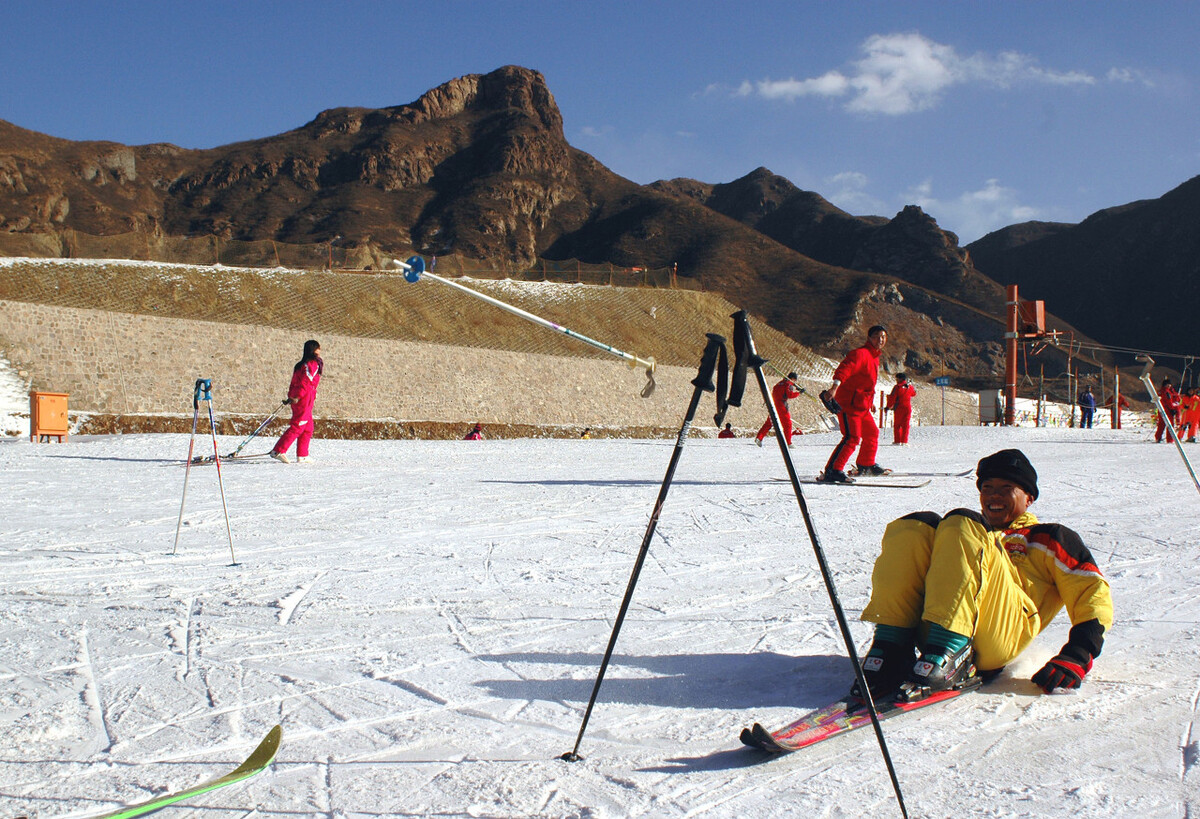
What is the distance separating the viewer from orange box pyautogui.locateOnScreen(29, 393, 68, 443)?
719 inches

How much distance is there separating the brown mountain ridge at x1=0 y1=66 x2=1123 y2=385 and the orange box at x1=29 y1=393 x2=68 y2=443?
7568 centimetres

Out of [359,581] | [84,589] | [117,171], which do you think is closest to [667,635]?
[359,581]

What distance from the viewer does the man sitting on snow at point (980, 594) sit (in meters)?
3.07

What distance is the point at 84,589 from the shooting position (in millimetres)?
5227

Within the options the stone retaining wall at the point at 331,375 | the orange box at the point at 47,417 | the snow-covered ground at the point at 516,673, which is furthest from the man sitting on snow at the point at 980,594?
the stone retaining wall at the point at 331,375

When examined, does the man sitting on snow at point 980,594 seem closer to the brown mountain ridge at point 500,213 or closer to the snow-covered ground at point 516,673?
the snow-covered ground at point 516,673

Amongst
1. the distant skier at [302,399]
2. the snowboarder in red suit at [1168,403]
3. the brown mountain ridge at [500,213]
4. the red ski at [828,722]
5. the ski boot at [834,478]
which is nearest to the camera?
the red ski at [828,722]

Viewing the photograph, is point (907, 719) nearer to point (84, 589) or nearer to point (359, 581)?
point (359, 581)

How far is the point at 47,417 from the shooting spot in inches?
725

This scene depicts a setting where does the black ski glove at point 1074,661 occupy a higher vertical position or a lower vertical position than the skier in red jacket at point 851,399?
lower

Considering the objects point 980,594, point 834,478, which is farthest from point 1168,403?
point 980,594

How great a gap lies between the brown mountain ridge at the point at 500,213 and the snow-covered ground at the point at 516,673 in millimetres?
80015

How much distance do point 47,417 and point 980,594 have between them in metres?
20.2

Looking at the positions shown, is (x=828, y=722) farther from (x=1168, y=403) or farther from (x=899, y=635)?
(x=1168, y=403)
